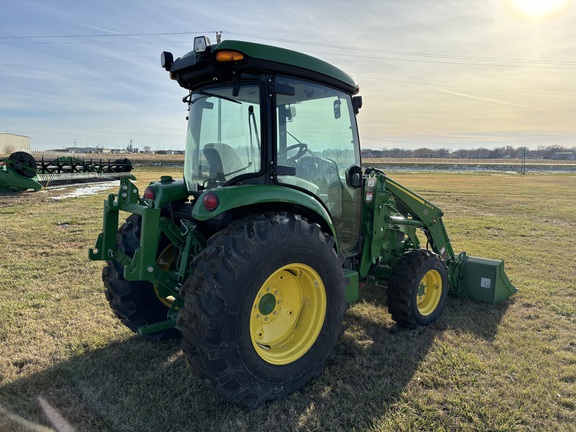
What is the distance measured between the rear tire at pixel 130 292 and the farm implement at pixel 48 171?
1553 centimetres

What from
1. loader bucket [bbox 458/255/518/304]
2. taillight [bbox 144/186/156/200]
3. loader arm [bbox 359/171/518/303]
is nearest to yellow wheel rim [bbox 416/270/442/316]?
loader arm [bbox 359/171/518/303]

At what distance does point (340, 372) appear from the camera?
3.57 metres

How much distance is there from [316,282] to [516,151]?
506ft

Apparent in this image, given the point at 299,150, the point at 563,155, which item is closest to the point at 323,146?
the point at 299,150

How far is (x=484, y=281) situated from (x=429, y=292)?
3.24ft

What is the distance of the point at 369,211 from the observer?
4480 millimetres

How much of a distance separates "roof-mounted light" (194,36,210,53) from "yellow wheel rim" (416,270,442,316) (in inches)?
132

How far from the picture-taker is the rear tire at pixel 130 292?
384 centimetres

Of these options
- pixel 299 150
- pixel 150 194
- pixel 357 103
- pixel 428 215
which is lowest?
pixel 428 215

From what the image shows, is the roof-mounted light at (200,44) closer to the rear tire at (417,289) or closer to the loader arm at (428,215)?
the loader arm at (428,215)

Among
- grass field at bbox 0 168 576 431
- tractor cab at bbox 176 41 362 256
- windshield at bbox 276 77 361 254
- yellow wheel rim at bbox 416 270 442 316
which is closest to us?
grass field at bbox 0 168 576 431

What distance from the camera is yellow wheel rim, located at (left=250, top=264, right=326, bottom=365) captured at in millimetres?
3168

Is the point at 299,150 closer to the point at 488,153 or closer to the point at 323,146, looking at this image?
the point at 323,146

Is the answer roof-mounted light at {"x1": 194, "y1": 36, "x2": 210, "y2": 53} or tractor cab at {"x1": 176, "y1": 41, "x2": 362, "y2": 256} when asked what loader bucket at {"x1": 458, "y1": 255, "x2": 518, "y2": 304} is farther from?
roof-mounted light at {"x1": 194, "y1": 36, "x2": 210, "y2": 53}
